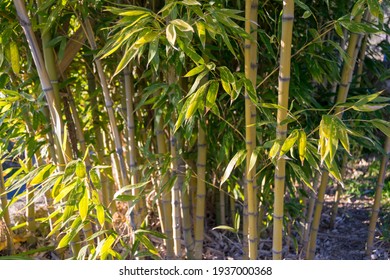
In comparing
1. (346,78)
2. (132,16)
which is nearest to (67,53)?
(132,16)

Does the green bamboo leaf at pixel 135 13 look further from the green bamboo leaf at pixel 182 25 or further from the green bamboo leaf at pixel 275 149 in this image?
the green bamboo leaf at pixel 275 149

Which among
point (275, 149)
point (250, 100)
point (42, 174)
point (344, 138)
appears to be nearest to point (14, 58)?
point (42, 174)

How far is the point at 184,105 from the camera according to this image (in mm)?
1219

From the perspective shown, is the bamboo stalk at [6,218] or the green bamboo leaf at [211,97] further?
the bamboo stalk at [6,218]

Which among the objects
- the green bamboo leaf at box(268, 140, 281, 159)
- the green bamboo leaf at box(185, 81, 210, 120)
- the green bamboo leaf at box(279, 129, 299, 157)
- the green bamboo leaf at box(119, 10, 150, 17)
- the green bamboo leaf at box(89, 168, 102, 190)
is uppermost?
the green bamboo leaf at box(119, 10, 150, 17)

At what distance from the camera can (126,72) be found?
5.68 ft

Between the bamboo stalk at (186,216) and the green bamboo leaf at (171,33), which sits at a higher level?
the green bamboo leaf at (171,33)

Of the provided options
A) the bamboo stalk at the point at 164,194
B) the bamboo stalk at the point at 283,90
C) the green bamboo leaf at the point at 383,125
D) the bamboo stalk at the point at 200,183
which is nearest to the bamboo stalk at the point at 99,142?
the bamboo stalk at the point at 164,194

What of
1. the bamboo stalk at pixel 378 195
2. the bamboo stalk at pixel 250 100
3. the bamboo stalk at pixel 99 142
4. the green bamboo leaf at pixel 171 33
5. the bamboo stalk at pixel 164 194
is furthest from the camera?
the bamboo stalk at pixel 378 195

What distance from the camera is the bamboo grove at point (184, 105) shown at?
1.23 m

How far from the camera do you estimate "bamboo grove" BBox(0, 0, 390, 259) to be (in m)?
1.23

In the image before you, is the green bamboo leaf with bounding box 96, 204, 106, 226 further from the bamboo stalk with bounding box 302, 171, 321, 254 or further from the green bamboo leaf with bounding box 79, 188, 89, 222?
the bamboo stalk with bounding box 302, 171, 321, 254

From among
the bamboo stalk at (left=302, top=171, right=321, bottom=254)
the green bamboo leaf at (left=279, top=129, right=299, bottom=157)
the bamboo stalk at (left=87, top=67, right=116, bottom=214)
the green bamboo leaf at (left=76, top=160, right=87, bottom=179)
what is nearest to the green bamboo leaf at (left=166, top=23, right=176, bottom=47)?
the green bamboo leaf at (left=279, top=129, right=299, bottom=157)
